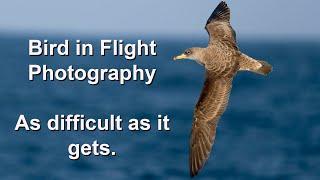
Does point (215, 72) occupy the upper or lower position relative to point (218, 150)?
upper

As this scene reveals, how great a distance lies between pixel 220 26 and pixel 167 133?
39307 mm

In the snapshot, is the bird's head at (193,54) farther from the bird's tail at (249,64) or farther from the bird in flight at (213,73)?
the bird's tail at (249,64)

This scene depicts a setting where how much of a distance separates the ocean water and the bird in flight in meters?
9.49

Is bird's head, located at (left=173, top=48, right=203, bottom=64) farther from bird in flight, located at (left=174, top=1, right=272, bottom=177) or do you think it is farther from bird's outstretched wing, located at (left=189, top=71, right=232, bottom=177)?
bird's outstretched wing, located at (left=189, top=71, right=232, bottom=177)

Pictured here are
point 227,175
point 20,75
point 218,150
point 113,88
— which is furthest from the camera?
point 20,75

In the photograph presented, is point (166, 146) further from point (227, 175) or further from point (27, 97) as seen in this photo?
point (27, 97)

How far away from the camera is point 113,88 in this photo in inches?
3305

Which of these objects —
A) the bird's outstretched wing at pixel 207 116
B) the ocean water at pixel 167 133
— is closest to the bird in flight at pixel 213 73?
the bird's outstretched wing at pixel 207 116

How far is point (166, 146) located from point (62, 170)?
27.9 feet

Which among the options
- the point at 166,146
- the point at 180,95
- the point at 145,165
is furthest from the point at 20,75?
the point at 145,165

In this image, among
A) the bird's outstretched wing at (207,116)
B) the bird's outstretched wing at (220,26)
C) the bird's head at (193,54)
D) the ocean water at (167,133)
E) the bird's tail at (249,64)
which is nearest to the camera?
the bird's tail at (249,64)

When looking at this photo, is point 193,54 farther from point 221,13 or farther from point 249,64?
point 221,13

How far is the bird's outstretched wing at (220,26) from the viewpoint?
11789mm

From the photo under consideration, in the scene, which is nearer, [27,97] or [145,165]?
[145,165]
